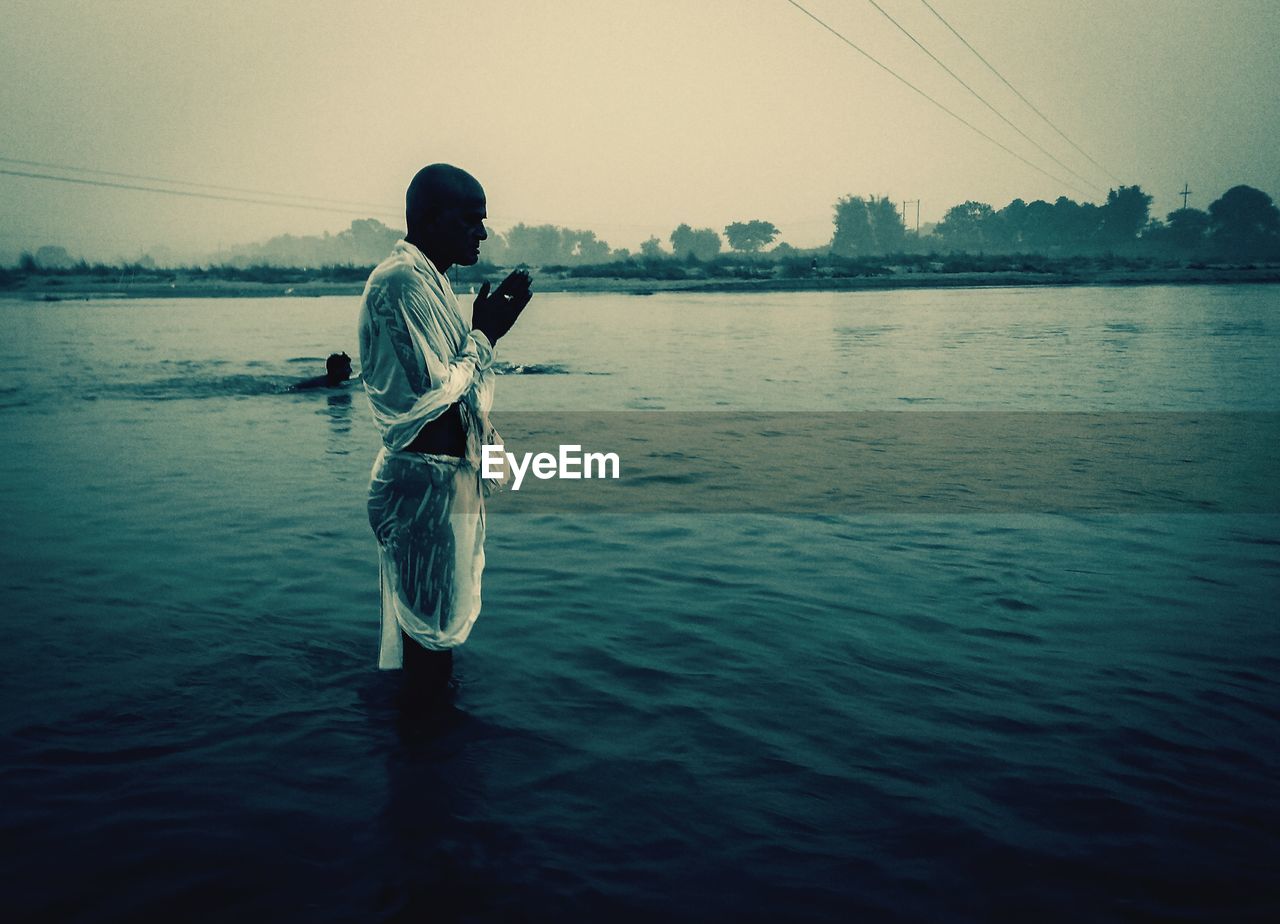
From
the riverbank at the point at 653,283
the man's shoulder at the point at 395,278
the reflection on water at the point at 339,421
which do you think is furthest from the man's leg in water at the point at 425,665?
the riverbank at the point at 653,283

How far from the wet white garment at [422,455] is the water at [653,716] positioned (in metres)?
0.63

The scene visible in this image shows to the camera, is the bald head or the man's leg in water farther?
the man's leg in water

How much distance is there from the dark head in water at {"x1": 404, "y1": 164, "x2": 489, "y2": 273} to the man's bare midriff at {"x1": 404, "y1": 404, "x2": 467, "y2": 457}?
60cm

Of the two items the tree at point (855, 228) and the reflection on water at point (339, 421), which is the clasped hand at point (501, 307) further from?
the tree at point (855, 228)

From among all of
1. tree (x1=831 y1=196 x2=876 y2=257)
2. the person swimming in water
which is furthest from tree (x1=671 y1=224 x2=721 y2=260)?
the person swimming in water

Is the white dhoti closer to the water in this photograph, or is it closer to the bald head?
the water

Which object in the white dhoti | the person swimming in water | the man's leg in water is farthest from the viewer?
the person swimming in water

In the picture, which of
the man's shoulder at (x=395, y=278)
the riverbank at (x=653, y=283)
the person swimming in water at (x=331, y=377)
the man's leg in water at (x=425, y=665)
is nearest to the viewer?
the man's shoulder at (x=395, y=278)

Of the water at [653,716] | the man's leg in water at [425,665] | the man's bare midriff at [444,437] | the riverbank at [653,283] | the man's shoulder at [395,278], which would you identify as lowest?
the water at [653,716]

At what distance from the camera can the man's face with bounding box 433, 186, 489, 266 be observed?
364cm

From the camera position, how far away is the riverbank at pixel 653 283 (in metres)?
70.7

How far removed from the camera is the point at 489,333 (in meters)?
3.68

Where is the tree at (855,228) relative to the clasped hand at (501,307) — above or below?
above

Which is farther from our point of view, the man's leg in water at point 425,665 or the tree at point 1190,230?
the tree at point 1190,230
